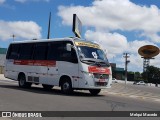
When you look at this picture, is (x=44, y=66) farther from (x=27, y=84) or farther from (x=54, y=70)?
(x=27, y=84)

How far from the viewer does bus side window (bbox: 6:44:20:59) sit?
81.3 ft

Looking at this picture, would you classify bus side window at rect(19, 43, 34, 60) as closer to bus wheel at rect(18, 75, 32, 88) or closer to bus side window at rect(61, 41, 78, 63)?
bus wheel at rect(18, 75, 32, 88)

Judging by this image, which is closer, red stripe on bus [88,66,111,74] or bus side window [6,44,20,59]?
red stripe on bus [88,66,111,74]

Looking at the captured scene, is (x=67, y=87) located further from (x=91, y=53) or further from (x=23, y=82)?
(x=23, y=82)

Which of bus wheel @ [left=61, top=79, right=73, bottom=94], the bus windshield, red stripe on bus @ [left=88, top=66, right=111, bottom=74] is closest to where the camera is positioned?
red stripe on bus @ [left=88, top=66, right=111, bottom=74]

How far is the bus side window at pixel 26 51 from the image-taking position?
23.4m

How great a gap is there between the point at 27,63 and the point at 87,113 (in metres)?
11.6

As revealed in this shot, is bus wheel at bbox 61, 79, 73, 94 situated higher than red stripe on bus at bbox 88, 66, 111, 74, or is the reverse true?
red stripe on bus at bbox 88, 66, 111, 74

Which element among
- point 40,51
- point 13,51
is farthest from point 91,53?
point 13,51

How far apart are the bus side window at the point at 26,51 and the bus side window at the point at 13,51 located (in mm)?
489

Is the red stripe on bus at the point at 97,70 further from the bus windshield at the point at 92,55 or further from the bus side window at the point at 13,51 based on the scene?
the bus side window at the point at 13,51

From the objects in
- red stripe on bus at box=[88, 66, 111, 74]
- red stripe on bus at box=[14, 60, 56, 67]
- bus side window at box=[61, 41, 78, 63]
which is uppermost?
bus side window at box=[61, 41, 78, 63]

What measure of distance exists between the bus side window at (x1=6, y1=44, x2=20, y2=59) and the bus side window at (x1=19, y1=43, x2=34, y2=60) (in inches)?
19.2

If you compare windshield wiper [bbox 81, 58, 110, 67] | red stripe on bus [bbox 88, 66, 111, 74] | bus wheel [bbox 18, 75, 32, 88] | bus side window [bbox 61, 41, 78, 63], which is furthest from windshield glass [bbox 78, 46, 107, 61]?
bus wheel [bbox 18, 75, 32, 88]
